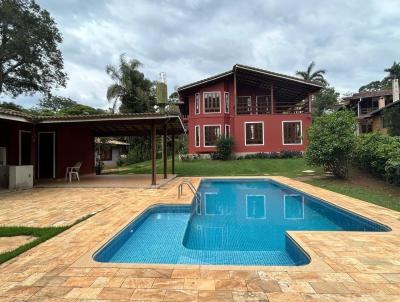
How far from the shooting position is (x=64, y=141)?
15.0 metres

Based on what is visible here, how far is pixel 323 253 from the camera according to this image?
4035 mm

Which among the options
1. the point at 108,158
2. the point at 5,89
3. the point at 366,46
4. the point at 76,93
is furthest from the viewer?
the point at 76,93

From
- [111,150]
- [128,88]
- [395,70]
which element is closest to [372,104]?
[395,70]

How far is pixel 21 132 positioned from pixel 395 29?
20658 mm

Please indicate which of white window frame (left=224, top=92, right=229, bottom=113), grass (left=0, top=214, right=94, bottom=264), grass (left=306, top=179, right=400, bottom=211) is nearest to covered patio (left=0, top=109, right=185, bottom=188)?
grass (left=0, top=214, right=94, bottom=264)

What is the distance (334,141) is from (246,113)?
1276cm

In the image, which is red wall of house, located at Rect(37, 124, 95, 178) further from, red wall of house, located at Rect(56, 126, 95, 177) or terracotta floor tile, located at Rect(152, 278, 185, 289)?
terracotta floor tile, located at Rect(152, 278, 185, 289)

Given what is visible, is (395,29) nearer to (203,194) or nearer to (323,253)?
(203,194)

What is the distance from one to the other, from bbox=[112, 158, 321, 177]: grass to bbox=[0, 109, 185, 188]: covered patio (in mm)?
3150

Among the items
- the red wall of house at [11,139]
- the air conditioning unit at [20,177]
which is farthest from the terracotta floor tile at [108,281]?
the red wall of house at [11,139]

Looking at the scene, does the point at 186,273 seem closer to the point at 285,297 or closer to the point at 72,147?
the point at 285,297

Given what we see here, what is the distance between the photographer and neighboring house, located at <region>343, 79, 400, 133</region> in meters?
30.0

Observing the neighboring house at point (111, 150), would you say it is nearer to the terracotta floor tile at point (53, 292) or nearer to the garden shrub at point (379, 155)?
the garden shrub at point (379, 155)

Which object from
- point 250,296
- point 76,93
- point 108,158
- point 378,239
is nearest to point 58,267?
point 250,296
